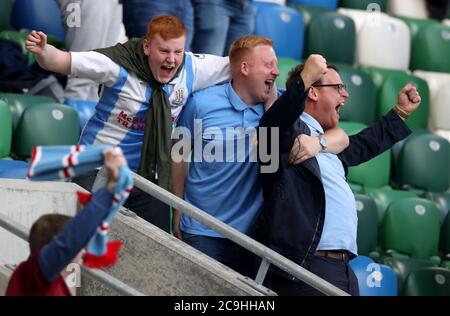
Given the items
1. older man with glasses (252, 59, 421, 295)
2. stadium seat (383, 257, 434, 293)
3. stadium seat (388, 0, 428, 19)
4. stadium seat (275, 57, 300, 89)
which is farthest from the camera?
stadium seat (388, 0, 428, 19)

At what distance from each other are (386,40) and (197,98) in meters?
3.70

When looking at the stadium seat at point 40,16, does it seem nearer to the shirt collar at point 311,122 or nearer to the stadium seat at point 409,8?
the shirt collar at point 311,122

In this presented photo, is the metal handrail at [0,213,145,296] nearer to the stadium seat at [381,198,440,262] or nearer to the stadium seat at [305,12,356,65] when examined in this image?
the stadium seat at [381,198,440,262]

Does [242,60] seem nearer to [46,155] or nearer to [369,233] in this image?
[46,155]

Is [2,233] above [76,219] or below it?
below

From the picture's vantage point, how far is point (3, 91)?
273 inches

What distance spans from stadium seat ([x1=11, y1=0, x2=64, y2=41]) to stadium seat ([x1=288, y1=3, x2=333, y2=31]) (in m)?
1.92

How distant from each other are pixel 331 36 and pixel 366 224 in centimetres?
171

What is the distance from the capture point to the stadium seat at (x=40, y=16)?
24.1 feet

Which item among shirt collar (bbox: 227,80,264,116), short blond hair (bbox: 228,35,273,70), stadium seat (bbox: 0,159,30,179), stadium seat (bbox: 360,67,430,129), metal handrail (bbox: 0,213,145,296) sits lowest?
stadium seat (bbox: 360,67,430,129)

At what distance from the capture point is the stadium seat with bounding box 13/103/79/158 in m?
6.58

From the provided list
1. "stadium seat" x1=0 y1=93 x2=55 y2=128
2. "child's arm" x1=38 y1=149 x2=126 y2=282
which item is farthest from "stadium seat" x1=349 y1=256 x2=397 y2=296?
"child's arm" x1=38 y1=149 x2=126 y2=282
